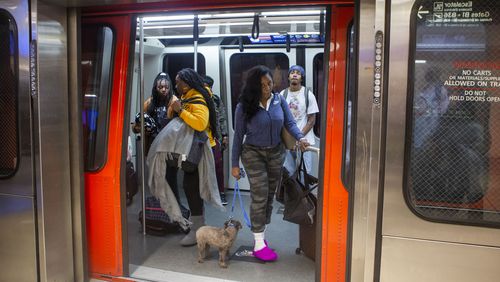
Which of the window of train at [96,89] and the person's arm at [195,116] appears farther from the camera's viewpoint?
the person's arm at [195,116]

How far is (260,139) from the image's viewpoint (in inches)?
152

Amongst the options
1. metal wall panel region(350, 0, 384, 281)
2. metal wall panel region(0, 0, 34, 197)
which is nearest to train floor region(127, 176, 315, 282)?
metal wall panel region(0, 0, 34, 197)

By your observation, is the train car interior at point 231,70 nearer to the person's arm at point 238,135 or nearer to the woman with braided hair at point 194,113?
the woman with braided hair at point 194,113

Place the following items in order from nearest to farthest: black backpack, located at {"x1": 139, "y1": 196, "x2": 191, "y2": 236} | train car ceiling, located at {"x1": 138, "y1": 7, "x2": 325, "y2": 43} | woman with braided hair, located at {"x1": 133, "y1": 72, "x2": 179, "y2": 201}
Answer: black backpack, located at {"x1": 139, "y1": 196, "x2": 191, "y2": 236}, woman with braided hair, located at {"x1": 133, "y1": 72, "x2": 179, "y2": 201}, train car ceiling, located at {"x1": 138, "y1": 7, "x2": 325, "y2": 43}

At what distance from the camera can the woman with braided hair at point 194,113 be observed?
4020 millimetres

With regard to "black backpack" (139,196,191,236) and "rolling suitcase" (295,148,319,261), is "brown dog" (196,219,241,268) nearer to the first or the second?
"rolling suitcase" (295,148,319,261)

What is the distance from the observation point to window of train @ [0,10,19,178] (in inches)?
120

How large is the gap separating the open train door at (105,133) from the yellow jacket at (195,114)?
723 millimetres

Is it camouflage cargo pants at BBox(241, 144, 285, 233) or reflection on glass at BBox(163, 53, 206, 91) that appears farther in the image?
reflection on glass at BBox(163, 53, 206, 91)

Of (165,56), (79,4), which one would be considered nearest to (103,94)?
(79,4)

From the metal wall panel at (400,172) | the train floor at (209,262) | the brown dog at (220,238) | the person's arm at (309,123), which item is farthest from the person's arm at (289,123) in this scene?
the metal wall panel at (400,172)

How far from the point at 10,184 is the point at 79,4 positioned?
1.35 m

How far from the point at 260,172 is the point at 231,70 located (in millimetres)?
2951

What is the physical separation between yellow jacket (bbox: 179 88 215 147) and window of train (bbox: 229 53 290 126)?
87.6 inches
